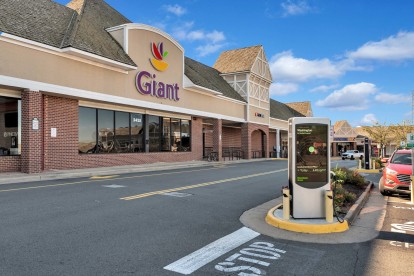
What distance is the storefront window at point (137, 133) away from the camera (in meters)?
24.0

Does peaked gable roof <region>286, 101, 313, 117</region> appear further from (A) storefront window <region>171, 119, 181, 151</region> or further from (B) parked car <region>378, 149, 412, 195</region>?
(B) parked car <region>378, 149, 412, 195</region>

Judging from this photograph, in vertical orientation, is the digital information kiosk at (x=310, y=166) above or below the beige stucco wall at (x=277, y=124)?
below

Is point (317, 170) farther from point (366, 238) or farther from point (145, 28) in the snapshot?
point (145, 28)

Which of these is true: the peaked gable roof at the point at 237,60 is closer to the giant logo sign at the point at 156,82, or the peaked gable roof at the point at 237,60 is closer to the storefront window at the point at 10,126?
the giant logo sign at the point at 156,82

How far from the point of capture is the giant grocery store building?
16.2 m

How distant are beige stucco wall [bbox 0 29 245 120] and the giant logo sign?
244 mm

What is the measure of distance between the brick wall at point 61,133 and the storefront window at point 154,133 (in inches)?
277

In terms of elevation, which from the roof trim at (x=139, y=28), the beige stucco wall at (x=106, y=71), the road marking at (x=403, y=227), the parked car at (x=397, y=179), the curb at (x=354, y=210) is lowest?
the road marking at (x=403, y=227)

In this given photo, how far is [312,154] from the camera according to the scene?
7539mm

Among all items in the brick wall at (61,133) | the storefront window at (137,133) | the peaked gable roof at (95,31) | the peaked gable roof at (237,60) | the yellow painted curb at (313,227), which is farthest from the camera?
the peaked gable roof at (237,60)

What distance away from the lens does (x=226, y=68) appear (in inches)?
1566

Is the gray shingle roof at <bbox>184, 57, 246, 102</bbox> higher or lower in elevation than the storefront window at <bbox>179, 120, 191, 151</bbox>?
higher

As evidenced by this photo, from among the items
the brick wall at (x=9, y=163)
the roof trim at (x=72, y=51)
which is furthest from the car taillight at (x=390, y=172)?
the brick wall at (x=9, y=163)

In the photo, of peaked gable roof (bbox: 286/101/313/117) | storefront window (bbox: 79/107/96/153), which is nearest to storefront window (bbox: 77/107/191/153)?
storefront window (bbox: 79/107/96/153)
